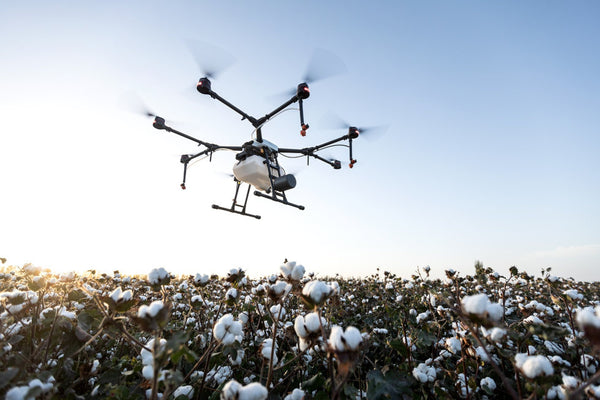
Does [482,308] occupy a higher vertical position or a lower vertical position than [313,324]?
higher

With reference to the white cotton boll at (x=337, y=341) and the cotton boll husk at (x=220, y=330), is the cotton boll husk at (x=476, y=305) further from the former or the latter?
the cotton boll husk at (x=220, y=330)

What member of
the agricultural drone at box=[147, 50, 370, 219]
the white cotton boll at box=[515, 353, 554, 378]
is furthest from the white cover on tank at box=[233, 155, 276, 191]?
the white cotton boll at box=[515, 353, 554, 378]

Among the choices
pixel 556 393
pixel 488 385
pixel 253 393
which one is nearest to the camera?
pixel 253 393

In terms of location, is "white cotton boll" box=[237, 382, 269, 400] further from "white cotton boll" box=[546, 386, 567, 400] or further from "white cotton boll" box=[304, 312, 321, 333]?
"white cotton boll" box=[546, 386, 567, 400]

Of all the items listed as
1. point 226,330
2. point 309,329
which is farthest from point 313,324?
point 226,330

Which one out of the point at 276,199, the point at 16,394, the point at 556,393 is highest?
the point at 276,199

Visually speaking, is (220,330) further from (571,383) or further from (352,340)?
(571,383)

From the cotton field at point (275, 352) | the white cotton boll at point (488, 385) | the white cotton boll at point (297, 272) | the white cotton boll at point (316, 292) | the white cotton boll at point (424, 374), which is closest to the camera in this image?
the cotton field at point (275, 352)

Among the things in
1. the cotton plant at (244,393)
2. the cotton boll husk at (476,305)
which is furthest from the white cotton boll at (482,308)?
the cotton plant at (244,393)

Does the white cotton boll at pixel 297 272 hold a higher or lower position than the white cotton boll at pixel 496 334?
higher
